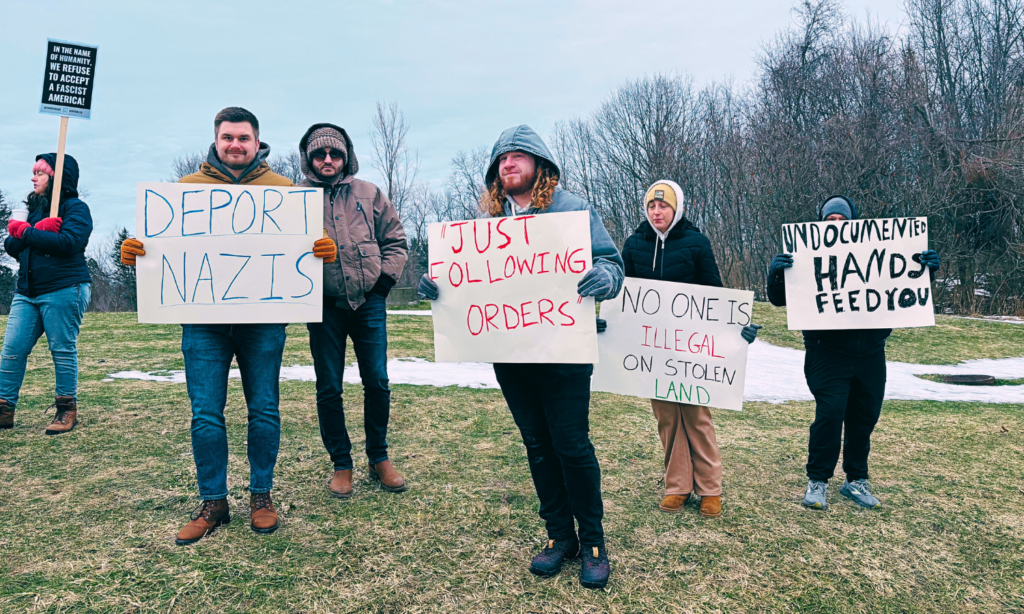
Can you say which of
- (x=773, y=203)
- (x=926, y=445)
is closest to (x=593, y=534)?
(x=926, y=445)

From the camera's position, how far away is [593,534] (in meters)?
2.68

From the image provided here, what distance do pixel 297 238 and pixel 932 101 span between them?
2705cm

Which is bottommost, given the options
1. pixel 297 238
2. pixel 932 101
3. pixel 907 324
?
pixel 907 324

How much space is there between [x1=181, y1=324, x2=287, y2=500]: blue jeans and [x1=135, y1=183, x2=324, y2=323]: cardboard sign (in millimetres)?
137

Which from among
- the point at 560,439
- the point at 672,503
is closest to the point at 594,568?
the point at 560,439

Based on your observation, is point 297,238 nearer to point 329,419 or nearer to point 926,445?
Answer: point 329,419

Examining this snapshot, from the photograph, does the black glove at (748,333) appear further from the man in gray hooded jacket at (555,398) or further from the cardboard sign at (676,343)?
the man in gray hooded jacket at (555,398)

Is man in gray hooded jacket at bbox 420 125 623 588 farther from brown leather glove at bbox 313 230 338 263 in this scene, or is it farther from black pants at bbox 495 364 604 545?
brown leather glove at bbox 313 230 338 263

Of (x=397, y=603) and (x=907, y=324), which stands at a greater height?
(x=907, y=324)

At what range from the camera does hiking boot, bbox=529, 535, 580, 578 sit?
272cm

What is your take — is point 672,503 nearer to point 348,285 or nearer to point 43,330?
point 348,285

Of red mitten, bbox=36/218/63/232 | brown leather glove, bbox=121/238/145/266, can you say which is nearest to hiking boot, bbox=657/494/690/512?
brown leather glove, bbox=121/238/145/266

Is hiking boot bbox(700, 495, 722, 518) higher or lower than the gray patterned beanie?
lower

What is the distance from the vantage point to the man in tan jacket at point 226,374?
299 centimetres
